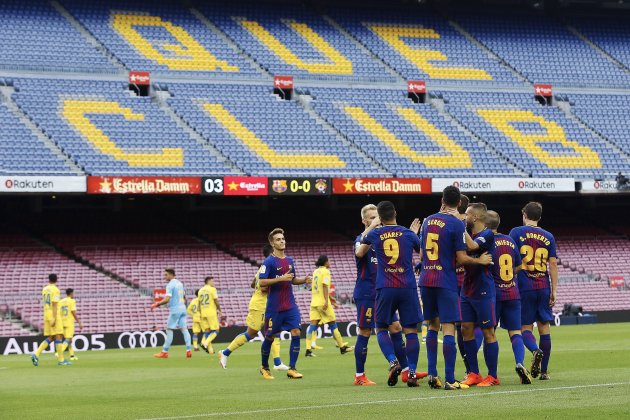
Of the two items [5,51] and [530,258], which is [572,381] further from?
[5,51]

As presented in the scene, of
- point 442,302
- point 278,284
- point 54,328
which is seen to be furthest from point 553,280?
point 54,328

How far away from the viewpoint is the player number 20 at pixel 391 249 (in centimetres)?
1504

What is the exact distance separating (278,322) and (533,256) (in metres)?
4.80

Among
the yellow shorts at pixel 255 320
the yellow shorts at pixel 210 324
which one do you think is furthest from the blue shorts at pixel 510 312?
the yellow shorts at pixel 210 324

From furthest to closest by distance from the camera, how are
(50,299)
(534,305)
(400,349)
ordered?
1. (50,299)
2. (534,305)
3. (400,349)

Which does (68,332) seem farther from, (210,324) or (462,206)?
(462,206)

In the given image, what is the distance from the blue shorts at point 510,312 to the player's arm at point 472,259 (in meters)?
1.07

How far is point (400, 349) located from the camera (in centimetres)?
1571

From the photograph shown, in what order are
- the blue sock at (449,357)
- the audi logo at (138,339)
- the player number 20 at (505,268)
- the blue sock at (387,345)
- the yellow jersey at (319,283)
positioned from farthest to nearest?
the audi logo at (138,339), the yellow jersey at (319,283), the player number 20 at (505,268), the blue sock at (387,345), the blue sock at (449,357)

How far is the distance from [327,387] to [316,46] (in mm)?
39314

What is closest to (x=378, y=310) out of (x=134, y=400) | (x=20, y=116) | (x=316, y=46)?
(x=134, y=400)

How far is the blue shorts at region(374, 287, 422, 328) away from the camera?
15.1m

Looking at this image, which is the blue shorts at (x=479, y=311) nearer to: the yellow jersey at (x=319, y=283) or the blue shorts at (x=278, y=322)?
the blue shorts at (x=278, y=322)

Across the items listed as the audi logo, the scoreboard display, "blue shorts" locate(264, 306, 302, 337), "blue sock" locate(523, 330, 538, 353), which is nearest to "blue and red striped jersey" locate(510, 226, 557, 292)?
"blue sock" locate(523, 330, 538, 353)
